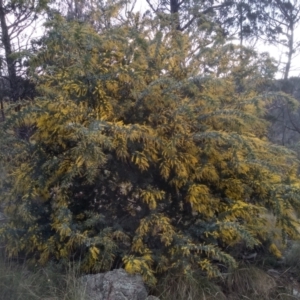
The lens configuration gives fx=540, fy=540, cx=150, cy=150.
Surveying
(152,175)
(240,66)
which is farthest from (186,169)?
(240,66)

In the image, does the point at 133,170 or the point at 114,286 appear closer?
the point at 114,286

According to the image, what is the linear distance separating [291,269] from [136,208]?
1.97m

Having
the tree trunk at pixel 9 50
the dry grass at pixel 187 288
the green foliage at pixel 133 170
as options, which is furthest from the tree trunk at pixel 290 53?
the dry grass at pixel 187 288

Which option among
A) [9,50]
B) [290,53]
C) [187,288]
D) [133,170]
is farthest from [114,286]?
[290,53]

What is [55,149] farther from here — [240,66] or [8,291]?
[240,66]

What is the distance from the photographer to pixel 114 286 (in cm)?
518

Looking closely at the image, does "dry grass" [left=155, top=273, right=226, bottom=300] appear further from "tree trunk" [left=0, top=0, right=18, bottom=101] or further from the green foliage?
"tree trunk" [left=0, top=0, right=18, bottom=101]

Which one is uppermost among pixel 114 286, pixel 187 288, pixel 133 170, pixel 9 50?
pixel 9 50

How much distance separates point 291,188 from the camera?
602 centimetres

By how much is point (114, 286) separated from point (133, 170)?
1.42m

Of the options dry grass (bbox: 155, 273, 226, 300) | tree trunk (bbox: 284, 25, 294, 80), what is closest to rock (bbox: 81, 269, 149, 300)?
dry grass (bbox: 155, 273, 226, 300)

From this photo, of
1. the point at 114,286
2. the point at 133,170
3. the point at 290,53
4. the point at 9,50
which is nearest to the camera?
the point at 114,286

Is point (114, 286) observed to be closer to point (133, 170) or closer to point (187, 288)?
point (187, 288)

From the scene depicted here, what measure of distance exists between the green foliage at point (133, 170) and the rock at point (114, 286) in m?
0.18
